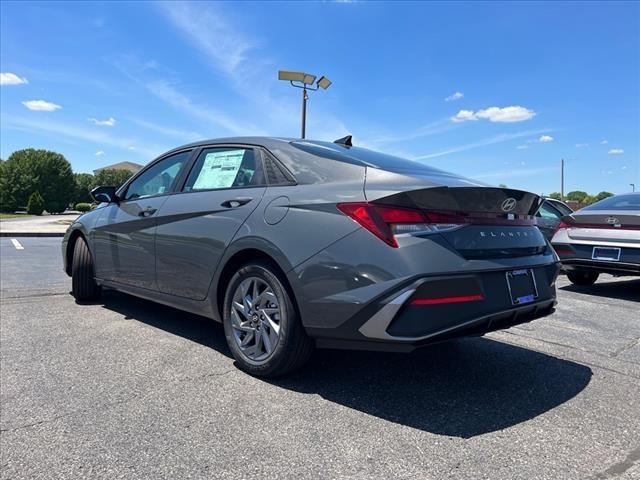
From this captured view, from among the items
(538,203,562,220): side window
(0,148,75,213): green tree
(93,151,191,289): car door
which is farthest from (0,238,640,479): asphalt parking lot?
(0,148,75,213): green tree

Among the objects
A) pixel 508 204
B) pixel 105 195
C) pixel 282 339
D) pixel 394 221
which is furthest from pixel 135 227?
pixel 508 204

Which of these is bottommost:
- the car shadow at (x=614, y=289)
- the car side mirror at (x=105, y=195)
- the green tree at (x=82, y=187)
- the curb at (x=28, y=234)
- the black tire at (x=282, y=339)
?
the car shadow at (x=614, y=289)

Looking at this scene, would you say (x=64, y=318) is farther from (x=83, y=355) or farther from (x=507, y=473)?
(x=507, y=473)

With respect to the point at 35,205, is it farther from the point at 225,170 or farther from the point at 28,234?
the point at 225,170

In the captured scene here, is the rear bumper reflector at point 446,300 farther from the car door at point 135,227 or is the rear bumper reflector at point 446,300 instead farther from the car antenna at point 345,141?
the car door at point 135,227

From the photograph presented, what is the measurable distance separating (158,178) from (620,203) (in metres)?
5.81

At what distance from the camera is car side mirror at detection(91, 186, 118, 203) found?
4.77m

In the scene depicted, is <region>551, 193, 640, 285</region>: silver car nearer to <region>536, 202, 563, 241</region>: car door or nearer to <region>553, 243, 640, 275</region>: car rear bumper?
<region>553, 243, 640, 275</region>: car rear bumper

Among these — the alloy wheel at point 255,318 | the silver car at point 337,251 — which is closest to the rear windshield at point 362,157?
the silver car at point 337,251

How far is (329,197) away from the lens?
274 centimetres

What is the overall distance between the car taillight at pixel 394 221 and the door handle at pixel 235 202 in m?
0.92

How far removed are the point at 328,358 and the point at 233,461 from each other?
4.79ft

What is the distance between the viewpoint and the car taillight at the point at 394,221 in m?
2.49

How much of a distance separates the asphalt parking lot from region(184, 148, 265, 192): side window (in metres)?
1.24
